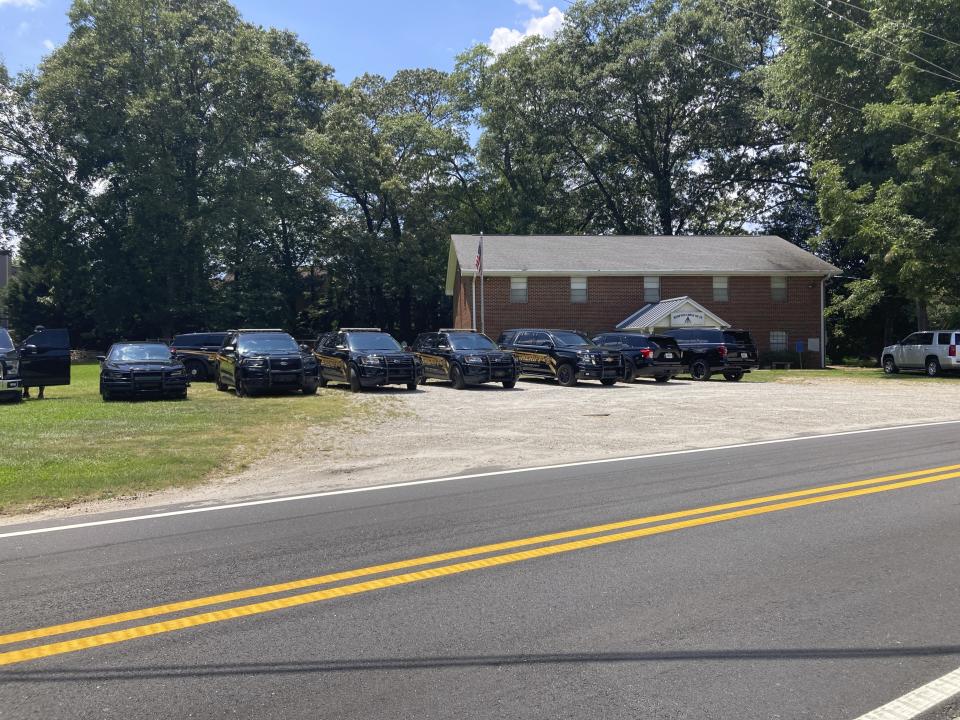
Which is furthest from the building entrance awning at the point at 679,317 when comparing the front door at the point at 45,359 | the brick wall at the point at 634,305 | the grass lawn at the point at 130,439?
the front door at the point at 45,359

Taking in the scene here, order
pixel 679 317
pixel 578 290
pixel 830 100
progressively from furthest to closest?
pixel 578 290, pixel 830 100, pixel 679 317

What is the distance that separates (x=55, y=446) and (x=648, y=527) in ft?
30.5

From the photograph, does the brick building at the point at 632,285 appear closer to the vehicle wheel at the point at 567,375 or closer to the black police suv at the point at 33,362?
the vehicle wheel at the point at 567,375

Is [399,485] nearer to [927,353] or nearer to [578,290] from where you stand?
[927,353]

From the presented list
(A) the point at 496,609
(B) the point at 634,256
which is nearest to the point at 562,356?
(B) the point at 634,256

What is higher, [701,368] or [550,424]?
[701,368]

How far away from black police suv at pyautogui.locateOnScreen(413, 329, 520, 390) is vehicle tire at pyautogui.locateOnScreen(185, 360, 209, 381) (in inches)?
320

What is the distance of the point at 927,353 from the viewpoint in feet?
109

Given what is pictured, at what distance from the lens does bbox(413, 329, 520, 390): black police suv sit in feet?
85.1

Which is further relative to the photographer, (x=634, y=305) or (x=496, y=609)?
(x=634, y=305)

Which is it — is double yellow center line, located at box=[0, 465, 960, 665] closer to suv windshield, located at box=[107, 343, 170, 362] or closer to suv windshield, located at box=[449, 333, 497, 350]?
suv windshield, located at box=[107, 343, 170, 362]

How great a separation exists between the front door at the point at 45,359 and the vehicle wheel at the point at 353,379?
24.2 feet

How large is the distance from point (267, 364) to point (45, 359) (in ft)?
17.1

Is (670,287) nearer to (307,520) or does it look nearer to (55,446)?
(55,446)
